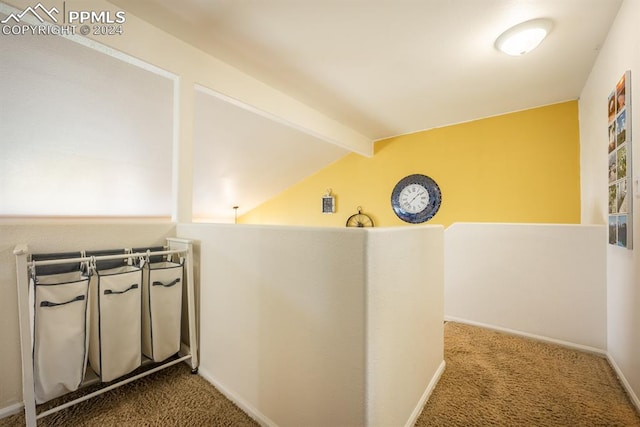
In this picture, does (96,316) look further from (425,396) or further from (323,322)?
(425,396)

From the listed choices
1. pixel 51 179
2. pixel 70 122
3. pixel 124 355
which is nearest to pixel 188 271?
pixel 124 355

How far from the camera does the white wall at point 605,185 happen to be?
140 cm

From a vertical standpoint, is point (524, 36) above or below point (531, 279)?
above

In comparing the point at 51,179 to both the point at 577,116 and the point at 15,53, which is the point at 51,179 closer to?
the point at 15,53

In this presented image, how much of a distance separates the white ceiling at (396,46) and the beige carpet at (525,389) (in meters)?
2.29

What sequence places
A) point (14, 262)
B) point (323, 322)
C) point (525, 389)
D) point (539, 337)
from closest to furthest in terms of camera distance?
point (323, 322), point (14, 262), point (525, 389), point (539, 337)

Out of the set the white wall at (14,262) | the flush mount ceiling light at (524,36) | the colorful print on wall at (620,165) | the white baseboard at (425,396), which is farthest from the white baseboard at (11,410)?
the flush mount ceiling light at (524,36)

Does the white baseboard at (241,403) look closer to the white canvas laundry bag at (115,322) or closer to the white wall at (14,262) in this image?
the white canvas laundry bag at (115,322)

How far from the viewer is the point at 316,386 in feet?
3.38

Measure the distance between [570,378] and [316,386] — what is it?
5.53 ft

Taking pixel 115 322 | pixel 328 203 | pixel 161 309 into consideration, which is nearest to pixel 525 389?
pixel 161 309

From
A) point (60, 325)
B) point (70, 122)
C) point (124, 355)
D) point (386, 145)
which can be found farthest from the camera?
point (386, 145)

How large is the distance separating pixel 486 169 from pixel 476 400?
2853 mm

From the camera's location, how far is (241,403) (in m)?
1.36
